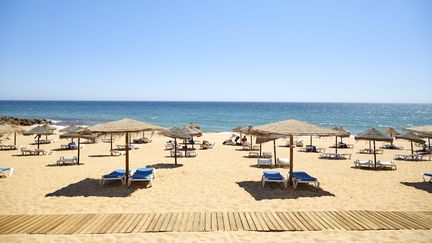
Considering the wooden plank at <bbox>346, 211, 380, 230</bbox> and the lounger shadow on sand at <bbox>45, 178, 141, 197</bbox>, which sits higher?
the wooden plank at <bbox>346, 211, 380, 230</bbox>

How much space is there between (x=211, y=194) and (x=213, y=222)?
259 centimetres

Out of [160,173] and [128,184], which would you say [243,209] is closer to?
[128,184]

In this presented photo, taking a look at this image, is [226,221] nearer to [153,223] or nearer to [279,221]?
[279,221]

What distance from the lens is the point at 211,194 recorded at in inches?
369

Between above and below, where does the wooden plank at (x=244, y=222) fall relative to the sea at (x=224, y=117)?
below

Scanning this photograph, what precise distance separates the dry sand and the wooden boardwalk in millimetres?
290

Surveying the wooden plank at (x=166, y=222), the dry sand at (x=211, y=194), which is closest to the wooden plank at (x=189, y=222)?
the dry sand at (x=211, y=194)

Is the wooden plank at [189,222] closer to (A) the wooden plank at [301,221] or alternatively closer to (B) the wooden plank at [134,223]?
(B) the wooden plank at [134,223]

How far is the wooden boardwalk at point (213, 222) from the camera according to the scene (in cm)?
641

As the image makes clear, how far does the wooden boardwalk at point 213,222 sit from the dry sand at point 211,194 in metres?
0.29

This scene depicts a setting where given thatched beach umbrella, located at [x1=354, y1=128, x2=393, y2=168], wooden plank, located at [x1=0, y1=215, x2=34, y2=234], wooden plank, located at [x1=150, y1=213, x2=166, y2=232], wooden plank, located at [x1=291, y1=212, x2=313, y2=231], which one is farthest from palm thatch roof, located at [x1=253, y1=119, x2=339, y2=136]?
wooden plank, located at [x1=0, y1=215, x2=34, y2=234]

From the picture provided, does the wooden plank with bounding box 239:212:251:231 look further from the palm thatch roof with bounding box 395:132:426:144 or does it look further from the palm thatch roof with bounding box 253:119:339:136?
the palm thatch roof with bounding box 395:132:426:144

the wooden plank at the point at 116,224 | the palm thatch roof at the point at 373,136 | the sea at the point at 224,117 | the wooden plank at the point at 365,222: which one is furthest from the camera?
the sea at the point at 224,117

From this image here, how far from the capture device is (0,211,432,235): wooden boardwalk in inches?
252
